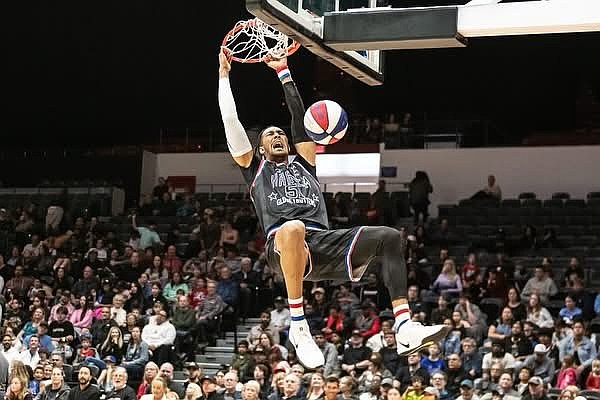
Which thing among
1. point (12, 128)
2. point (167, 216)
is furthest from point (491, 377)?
point (12, 128)

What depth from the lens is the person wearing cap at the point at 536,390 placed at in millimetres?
11633

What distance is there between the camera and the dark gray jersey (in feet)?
21.0

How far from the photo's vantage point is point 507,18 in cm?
623

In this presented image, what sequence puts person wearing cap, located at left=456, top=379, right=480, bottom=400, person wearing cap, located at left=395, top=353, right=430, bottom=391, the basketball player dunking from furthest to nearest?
person wearing cap, located at left=395, top=353, right=430, bottom=391, person wearing cap, located at left=456, top=379, right=480, bottom=400, the basketball player dunking

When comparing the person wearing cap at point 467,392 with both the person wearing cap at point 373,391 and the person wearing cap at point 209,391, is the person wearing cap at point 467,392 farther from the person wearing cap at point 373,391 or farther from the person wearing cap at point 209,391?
the person wearing cap at point 209,391

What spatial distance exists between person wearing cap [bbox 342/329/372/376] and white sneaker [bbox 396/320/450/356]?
746 centimetres

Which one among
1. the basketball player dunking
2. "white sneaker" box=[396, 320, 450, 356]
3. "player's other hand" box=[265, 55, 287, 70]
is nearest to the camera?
"white sneaker" box=[396, 320, 450, 356]

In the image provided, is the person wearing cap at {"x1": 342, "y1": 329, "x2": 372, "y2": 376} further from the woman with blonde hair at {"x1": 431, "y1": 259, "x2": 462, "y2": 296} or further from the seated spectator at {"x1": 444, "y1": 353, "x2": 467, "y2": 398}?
the woman with blonde hair at {"x1": 431, "y1": 259, "x2": 462, "y2": 296}

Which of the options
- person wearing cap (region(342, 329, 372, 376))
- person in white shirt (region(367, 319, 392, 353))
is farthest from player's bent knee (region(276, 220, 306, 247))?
person in white shirt (region(367, 319, 392, 353))

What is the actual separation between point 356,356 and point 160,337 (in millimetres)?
3029

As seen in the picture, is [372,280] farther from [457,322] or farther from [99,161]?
[99,161]

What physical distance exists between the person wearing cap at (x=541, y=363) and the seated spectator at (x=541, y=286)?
2.56 m

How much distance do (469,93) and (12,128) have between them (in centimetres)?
1143

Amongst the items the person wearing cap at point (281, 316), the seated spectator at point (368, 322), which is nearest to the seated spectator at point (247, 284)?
the person wearing cap at point (281, 316)
